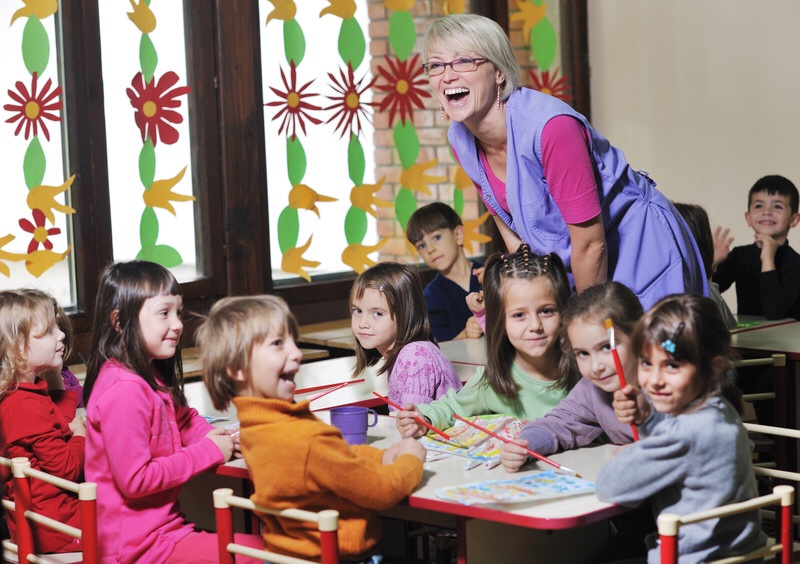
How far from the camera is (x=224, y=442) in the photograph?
2408 mm

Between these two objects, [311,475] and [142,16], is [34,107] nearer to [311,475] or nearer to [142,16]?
[142,16]

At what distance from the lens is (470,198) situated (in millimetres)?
5418

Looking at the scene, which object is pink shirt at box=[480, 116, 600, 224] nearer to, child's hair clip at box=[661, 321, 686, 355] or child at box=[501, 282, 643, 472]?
child at box=[501, 282, 643, 472]

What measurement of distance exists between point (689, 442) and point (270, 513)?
0.75 meters

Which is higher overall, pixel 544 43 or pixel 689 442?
pixel 544 43

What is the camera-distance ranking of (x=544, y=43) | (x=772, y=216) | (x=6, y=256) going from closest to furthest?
(x=6, y=256), (x=772, y=216), (x=544, y=43)

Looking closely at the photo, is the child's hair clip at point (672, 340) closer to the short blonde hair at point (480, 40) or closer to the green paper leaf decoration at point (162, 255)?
the short blonde hair at point (480, 40)

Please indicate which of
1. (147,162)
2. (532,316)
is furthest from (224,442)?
(147,162)

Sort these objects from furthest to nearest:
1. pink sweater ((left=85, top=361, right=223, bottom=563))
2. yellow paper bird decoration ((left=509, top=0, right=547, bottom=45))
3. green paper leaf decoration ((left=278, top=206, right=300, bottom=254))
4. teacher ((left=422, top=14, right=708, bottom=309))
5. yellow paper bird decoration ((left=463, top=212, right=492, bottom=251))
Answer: yellow paper bird decoration ((left=509, top=0, right=547, bottom=45)), yellow paper bird decoration ((left=463, top=212, right=492, bottom=251)), green paper leaf decoration ((left=278, top=206, right=300, bottom=254)), teacher ((left=422, top=14, right=708, bottom=309)), pink sweater ((left=85, top=361, right=223, bottom=563))

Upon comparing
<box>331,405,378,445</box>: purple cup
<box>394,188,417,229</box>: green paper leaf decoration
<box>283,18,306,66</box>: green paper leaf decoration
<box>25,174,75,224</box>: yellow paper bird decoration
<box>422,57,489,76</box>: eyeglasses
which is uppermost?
<box>283,18,306,66</box>: green paper leaf decoration

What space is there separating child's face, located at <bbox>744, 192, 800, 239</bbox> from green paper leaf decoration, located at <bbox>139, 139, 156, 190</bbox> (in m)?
2.41

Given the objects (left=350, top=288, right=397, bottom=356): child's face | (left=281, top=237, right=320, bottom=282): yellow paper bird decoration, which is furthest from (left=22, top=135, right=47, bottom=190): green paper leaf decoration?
(left=350, top=288, right=397, bottom=356): child's face

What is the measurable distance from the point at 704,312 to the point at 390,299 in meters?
1.12

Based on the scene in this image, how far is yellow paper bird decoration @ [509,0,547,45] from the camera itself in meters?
5.60
